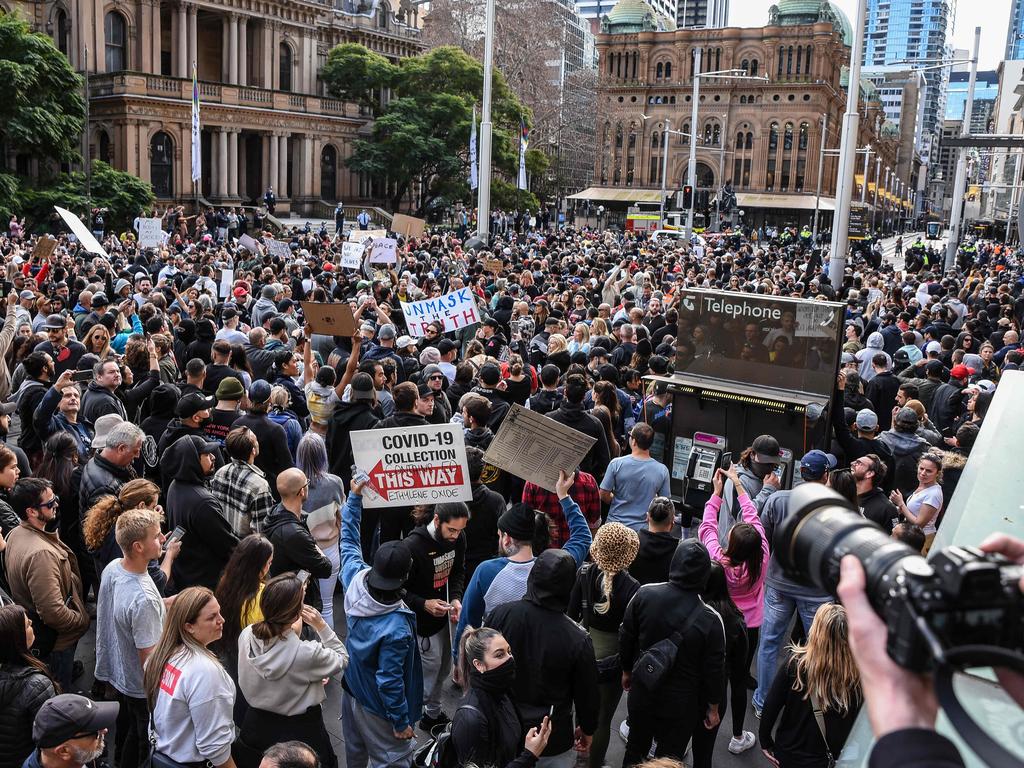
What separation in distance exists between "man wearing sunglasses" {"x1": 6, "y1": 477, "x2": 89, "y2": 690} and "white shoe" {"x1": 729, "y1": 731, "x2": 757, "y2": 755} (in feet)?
13.0

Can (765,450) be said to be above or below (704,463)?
above

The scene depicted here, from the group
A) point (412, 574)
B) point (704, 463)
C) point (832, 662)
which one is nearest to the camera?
point (832, 662)

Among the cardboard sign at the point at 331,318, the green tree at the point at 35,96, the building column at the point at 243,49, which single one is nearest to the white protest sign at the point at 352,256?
the cardboard sign at the point at 331,318

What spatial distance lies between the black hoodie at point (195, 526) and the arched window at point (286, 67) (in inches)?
Answer: 2246

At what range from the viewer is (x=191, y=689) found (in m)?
4.23

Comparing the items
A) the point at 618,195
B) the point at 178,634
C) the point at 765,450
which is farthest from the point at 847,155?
the point at 618,195

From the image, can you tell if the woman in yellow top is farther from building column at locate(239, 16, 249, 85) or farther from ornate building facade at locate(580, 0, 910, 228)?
ornate building facade at locate(580, 0, 910, 228)

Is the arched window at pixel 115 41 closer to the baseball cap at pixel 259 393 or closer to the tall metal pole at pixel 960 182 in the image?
the tall metal pole at pixel 960 182

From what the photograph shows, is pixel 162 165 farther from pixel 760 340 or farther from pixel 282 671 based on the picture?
pixel 282 671

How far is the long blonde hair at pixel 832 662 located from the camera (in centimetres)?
459

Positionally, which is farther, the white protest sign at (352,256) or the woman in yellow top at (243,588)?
the white protest sign at (352,256)

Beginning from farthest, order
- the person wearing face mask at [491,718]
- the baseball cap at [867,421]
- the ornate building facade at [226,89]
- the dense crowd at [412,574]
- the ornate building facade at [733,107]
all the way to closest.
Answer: the ornate building facade at [733,107]
the ornate building facade at [226,89]
the baseball cap at [867,421]
the dense crowd at [412,574]
the person wearing face mask at [491,718]

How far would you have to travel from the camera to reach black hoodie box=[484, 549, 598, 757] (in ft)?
14.9

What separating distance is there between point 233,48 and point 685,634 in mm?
55742
